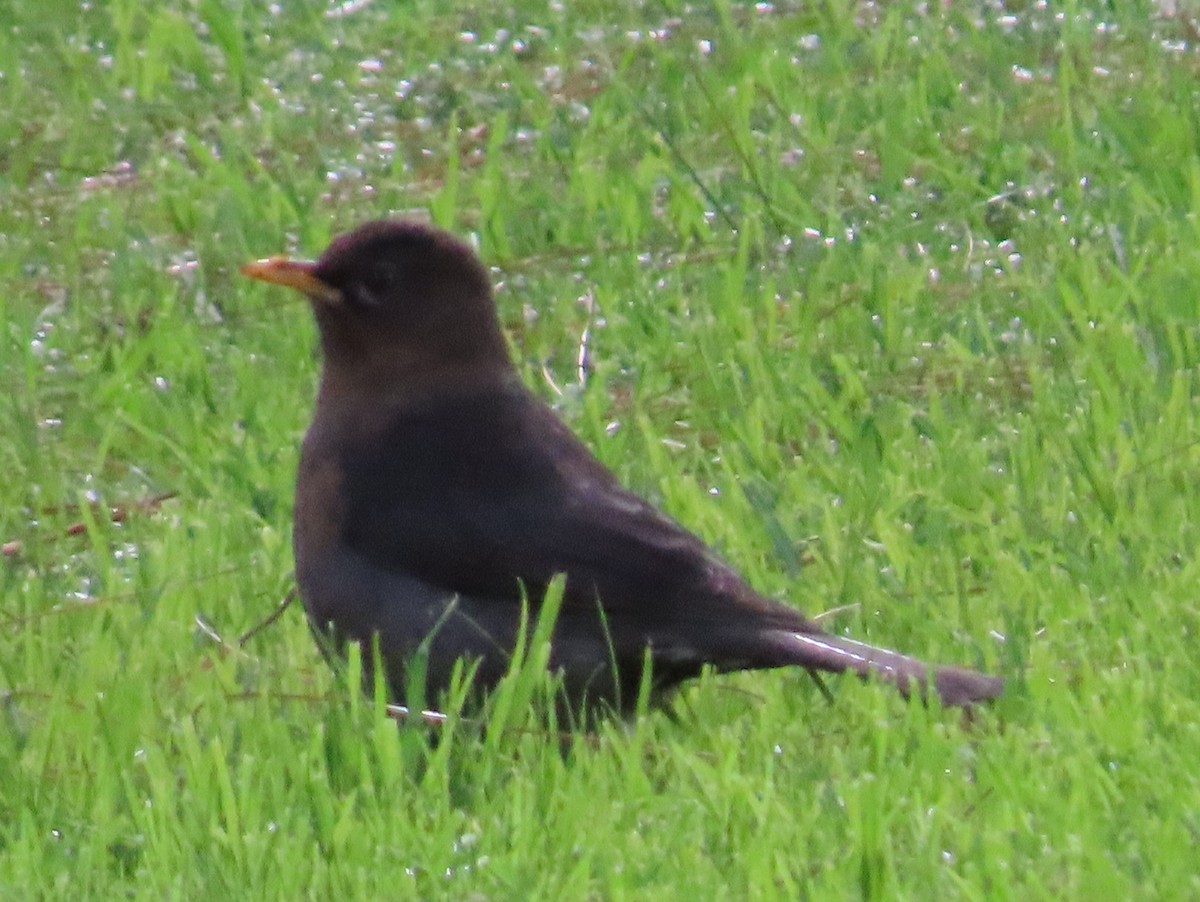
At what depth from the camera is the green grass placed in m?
4.26

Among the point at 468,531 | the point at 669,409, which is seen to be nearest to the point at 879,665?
the point at 468,531

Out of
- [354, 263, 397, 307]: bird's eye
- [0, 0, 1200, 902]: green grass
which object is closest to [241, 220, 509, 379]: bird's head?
[354, 263, 397, 307]: bird's eye

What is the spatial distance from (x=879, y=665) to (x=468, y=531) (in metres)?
0.88

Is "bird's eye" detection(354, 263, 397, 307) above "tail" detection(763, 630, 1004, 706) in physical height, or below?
above

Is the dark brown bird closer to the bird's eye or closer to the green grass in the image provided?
the bird's eye

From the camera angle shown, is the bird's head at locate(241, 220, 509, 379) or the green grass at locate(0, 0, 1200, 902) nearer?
the green grass at locate(0, 0, 1200, 902)

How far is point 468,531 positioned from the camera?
5.24 m

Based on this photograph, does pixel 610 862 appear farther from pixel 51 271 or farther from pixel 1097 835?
pixel 51 271

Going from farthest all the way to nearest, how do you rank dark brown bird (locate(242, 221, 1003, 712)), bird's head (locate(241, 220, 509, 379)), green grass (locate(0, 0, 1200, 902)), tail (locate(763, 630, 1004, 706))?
bird's head (locate(241, 220, 509, 379)) → dark brown bird (locate(242, 221, 1003, 712)) → tail (locate(763, 630, 1004, 706)) → green grass (locate(0, 0, 1200, 902))

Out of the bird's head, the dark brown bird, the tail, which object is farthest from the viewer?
the bird's head

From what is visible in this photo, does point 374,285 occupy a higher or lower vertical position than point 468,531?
higher

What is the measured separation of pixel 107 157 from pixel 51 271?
0.93 metres

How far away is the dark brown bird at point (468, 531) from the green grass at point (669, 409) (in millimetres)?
157

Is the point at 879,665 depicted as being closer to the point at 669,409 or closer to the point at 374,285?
the point at 374,285
